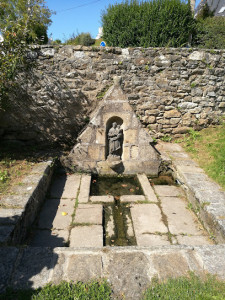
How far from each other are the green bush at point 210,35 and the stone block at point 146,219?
8.29 metres

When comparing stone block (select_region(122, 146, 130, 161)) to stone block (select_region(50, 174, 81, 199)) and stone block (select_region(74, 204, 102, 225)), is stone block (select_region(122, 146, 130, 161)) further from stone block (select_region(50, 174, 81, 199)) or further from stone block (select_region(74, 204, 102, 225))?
stone block (select_region(74, 204, 102, 225))

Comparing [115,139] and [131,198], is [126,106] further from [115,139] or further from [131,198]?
[131,198]

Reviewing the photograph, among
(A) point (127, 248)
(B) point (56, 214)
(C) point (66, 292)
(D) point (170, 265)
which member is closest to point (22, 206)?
(B) point (56, 214)

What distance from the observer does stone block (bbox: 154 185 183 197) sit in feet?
13.1

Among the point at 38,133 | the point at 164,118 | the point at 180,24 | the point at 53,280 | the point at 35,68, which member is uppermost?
the point at 180,24

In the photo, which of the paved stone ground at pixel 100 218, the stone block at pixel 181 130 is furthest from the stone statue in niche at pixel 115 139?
the stone block at pixel 181 130

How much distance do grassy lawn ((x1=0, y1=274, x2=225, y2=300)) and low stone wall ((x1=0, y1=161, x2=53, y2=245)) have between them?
73 cm

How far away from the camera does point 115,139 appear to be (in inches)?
175

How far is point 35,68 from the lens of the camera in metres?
5.42

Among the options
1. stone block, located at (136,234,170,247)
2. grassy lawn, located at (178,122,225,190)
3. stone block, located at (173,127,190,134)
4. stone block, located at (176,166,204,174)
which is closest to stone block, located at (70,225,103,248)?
stone block, located at (136,234,170,247)

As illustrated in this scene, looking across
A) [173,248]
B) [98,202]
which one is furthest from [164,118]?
[173,248]

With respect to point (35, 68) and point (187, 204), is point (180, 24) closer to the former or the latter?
point (35, 68)

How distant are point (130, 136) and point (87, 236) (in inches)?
94.0

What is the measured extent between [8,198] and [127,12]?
32.5ft
